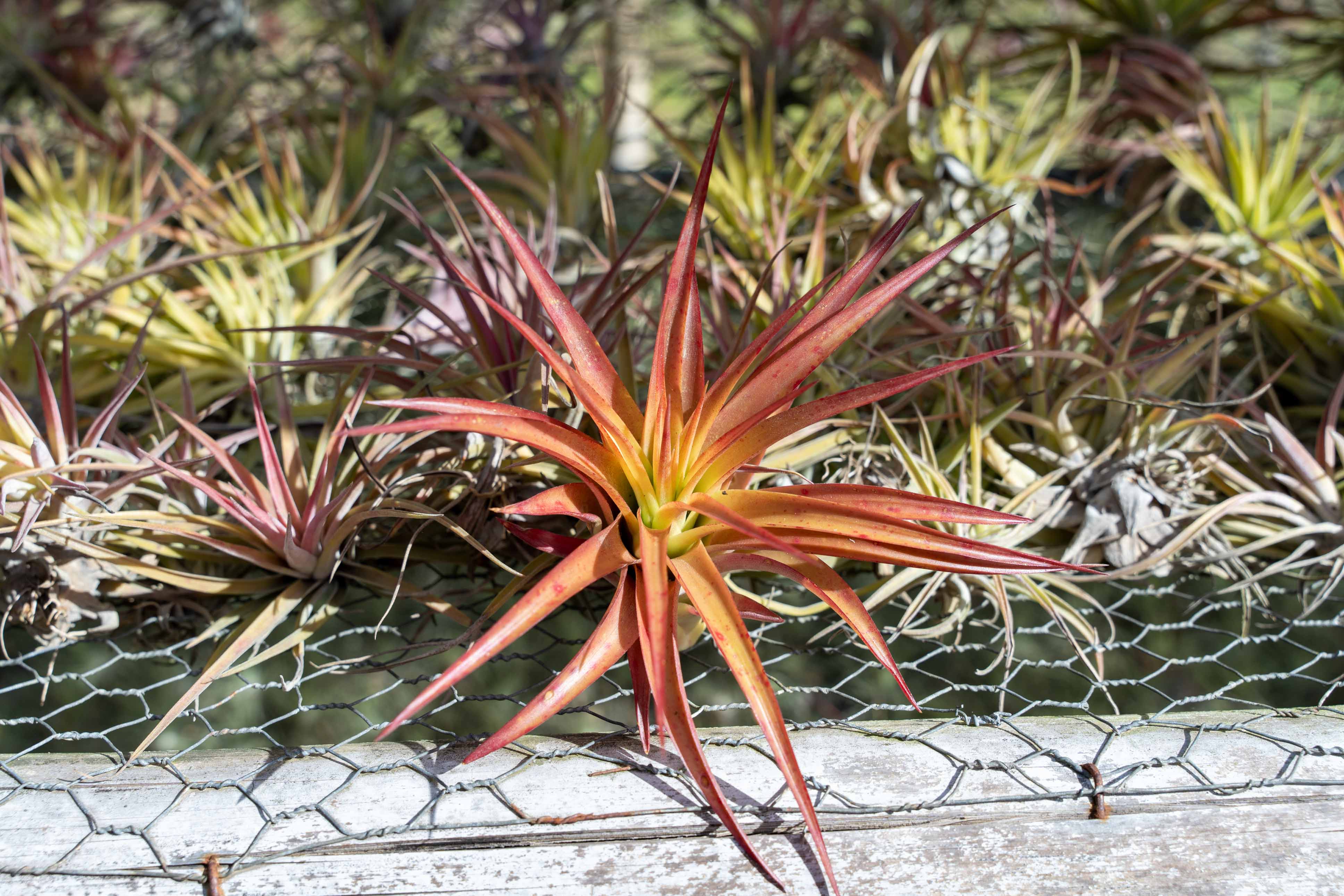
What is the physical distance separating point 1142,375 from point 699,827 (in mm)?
571

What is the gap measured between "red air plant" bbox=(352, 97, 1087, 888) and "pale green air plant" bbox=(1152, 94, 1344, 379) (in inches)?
23.5

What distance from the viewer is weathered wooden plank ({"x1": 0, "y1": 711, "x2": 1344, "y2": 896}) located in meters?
0.56

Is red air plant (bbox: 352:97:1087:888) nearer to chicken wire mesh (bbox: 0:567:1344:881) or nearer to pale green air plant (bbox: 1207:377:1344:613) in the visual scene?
chicken wire mesh (bbox: 0:567:1344:881)

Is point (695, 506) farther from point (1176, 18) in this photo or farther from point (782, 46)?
point (1176, 18)

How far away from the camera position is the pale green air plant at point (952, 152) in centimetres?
117

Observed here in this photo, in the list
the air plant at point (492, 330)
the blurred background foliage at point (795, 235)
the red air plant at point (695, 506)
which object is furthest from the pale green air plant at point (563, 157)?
the red air plant at point (695, 506)

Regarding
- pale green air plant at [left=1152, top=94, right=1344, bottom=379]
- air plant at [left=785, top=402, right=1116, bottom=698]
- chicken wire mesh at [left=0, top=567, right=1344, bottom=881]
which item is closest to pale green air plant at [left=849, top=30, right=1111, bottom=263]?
pale green air plant at [left=1152, top=94, right=1344, bottom=379]

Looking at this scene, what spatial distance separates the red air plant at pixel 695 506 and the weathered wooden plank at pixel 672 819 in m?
0.06

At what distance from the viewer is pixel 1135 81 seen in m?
1.44

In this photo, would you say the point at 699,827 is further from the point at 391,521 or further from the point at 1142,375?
the point at 1142,375

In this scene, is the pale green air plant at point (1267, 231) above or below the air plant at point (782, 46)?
below

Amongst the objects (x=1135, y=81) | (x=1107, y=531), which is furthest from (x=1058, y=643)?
(x=1107, y=531)

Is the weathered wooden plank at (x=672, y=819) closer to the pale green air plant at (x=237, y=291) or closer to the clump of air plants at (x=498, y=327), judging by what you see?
the clump of air plants at (x=498, y=327)

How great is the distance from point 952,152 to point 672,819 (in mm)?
978
